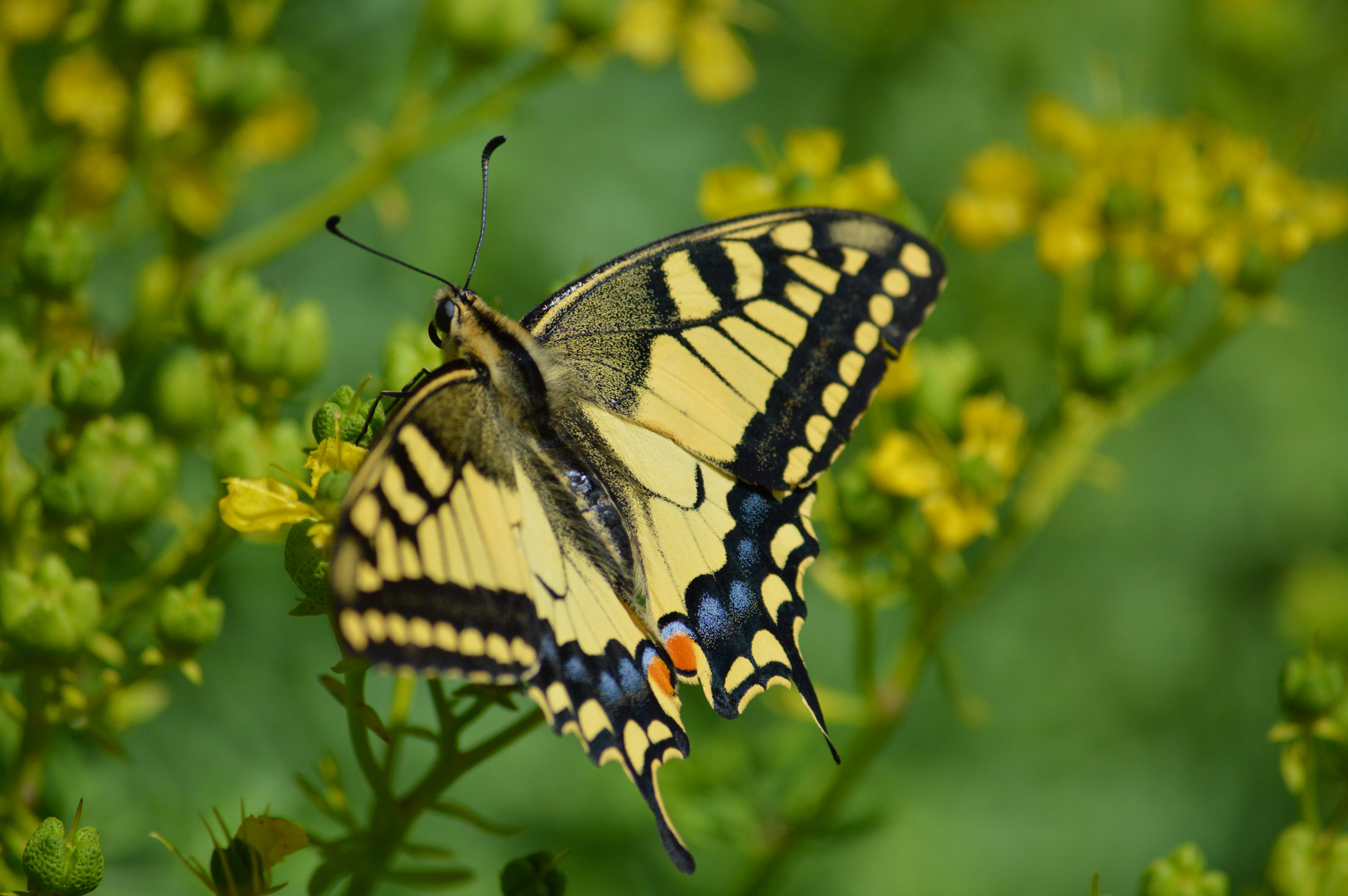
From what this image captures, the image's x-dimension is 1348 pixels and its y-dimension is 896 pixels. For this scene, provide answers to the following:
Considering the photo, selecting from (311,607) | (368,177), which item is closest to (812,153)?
(368,177)

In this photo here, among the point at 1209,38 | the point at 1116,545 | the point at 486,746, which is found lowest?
the point at 486,746

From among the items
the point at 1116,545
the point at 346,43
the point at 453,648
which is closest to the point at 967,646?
the point at 1116,545

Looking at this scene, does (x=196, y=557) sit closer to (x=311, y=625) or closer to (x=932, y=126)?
(x=311, y=625)

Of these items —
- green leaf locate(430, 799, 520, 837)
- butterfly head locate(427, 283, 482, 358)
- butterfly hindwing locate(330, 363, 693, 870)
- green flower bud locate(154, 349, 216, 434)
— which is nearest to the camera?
butterfly hindwing locate(330, 363, 693, 870)

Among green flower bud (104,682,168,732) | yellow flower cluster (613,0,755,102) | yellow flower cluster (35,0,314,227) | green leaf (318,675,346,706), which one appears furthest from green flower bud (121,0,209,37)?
green leaf (318,675,346,706)

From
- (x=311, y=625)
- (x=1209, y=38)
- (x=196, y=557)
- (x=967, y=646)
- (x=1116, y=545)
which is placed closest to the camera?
(x=196, y=557)

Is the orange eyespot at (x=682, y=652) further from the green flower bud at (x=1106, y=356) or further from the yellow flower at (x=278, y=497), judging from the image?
the green flower bud at (x=1106, y=356)

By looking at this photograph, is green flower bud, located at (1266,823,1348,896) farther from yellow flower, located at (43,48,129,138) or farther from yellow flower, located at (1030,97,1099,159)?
yellow flower, located at (43,48,129,138)
